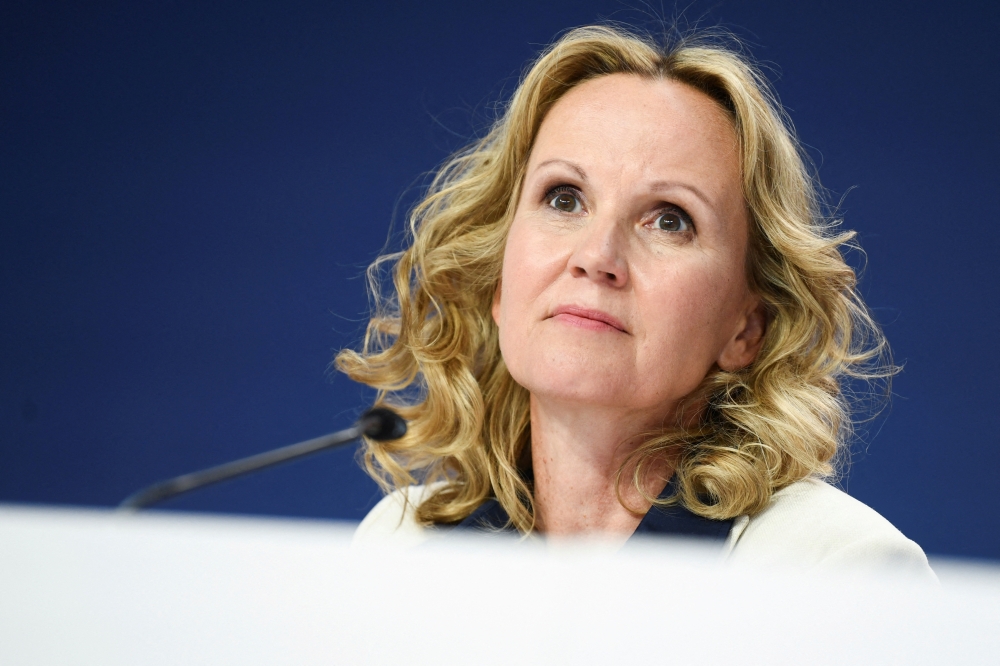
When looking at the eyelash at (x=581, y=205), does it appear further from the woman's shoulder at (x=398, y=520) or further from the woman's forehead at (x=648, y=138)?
the woman's shoulder at (x=398, y=520)

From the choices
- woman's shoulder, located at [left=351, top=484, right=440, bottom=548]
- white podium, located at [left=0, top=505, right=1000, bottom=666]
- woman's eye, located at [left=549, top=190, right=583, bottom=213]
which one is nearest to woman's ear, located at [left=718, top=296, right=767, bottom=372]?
woman's eye, located at [left=549, top=190, right=583, bottom=213]

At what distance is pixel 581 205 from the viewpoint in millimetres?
1256

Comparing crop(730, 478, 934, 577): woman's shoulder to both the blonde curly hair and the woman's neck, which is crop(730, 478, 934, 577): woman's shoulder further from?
the woman's neck

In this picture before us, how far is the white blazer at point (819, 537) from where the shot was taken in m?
1.03

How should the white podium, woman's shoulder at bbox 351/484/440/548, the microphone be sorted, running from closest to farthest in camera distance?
the white podium < the microphone < woman's shoulder at bbox 351/484/440/548

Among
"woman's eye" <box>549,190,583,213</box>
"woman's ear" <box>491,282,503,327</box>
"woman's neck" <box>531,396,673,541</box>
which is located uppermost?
"woman's eye" <box>549,190,583,213</box>

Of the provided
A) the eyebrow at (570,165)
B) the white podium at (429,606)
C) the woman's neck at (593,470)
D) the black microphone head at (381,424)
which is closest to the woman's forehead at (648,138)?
the eyebrow at (570,165)

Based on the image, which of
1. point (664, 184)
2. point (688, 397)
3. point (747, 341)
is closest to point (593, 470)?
point (688, 397)

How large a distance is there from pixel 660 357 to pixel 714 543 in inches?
8.5

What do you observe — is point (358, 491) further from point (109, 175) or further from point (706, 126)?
point (706, 126)

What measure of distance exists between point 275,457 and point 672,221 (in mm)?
583

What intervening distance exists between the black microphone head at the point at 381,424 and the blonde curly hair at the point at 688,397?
0.42 m

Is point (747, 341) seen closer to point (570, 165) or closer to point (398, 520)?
point (570, 165)

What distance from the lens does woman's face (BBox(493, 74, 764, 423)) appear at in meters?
1.17
